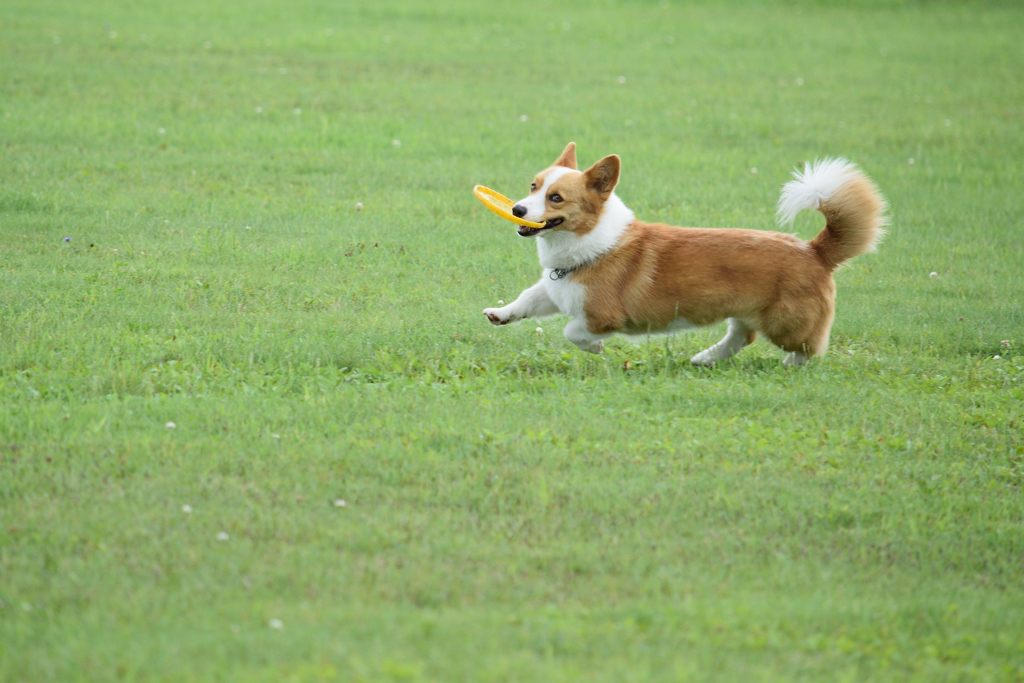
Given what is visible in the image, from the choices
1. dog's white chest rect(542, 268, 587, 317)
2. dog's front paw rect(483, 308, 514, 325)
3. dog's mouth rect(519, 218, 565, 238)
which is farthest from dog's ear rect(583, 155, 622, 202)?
dog's front paw rect(483, 308, 514, 325)

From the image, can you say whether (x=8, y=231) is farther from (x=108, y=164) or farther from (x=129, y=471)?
(x=129, y=471)

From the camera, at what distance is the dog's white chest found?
225 inches

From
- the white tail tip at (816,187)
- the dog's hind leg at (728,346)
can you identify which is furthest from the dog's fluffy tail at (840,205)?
the dog's hind leg at (728,346)

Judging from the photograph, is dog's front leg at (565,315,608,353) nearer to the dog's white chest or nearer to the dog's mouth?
the dog's white chest

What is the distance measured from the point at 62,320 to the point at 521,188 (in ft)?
15.2

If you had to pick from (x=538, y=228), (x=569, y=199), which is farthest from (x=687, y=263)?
(x=538, y=228)

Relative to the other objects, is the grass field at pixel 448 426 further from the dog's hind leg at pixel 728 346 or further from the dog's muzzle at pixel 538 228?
the dog's muzzle at pixel 538 228

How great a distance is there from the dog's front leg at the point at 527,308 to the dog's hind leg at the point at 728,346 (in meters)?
0.92

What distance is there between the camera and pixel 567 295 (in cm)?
575

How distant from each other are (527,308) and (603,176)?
0.88 meters

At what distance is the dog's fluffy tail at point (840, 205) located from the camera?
5574 millimetres

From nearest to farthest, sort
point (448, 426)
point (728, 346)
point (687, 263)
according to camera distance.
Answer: point (448, 426) < point (687, 263) < point (728, 346)

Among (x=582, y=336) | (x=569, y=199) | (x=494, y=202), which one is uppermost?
(x=569, y=199)

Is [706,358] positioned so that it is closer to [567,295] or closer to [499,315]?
[567,295]
